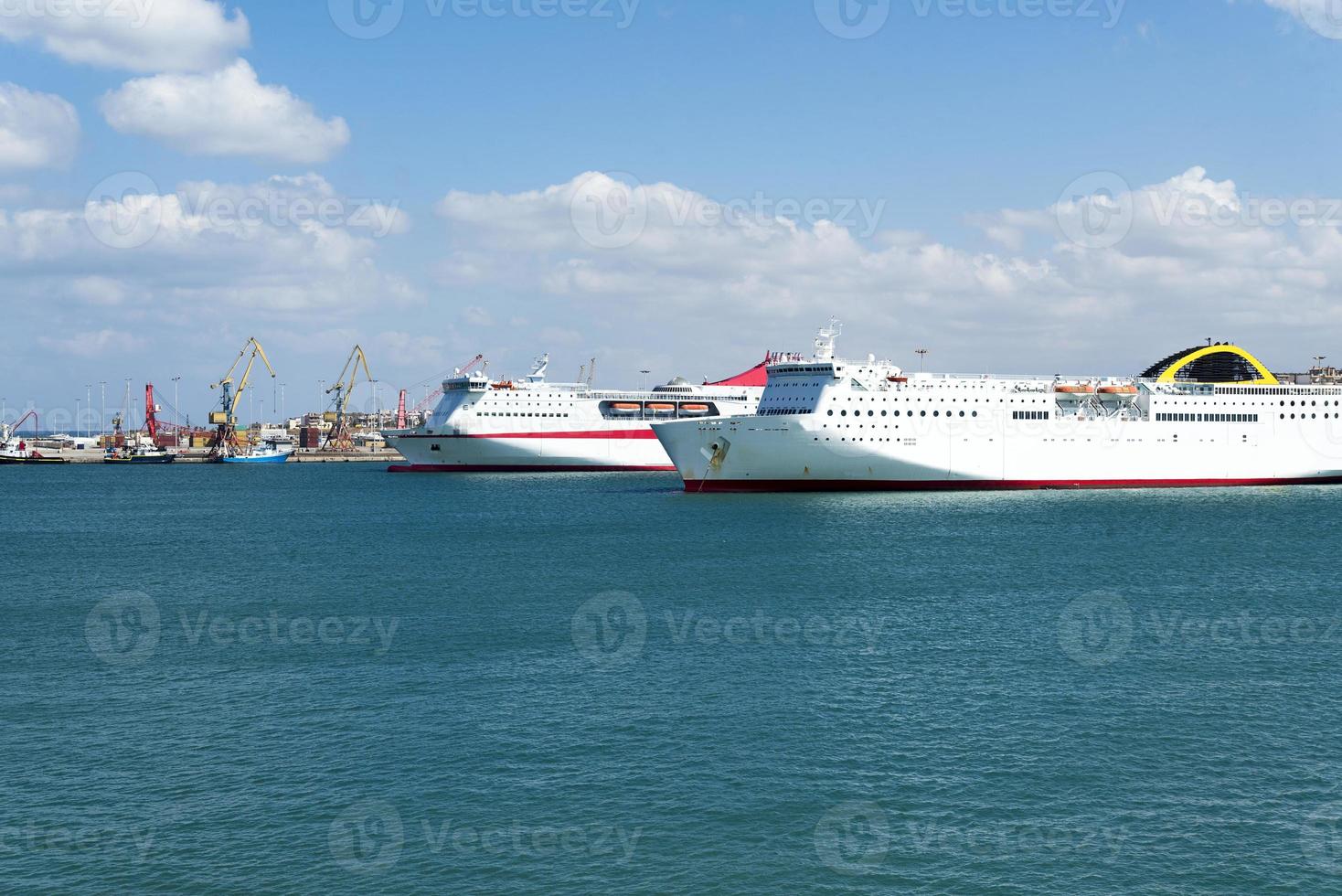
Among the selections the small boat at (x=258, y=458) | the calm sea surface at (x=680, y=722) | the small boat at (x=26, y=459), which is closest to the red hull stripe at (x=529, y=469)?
the calm sea surface at (x=680, y=722)

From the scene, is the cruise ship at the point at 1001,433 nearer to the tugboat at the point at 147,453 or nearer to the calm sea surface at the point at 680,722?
the calm sea surface at the point at 680,722

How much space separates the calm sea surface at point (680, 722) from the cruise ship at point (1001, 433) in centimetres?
1781

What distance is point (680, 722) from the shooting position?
1791 centimetres

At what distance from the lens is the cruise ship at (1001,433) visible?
54781 millimetres

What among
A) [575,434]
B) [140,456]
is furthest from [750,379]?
[140,456]

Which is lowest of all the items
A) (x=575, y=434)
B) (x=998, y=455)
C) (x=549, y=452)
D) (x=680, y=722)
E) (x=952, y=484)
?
(x=680, y=722)

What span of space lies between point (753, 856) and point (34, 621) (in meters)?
20.0

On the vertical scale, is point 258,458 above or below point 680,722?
above

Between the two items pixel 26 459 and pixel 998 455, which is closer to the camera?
pixel 998 455

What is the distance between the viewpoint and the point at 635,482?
238ft

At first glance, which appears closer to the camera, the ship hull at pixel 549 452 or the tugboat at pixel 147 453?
the ship hull at pixel 549 452

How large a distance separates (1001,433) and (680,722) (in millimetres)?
43931

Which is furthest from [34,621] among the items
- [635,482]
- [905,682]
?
[635,482]

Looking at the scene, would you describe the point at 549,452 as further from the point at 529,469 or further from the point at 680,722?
the point at 680,722
